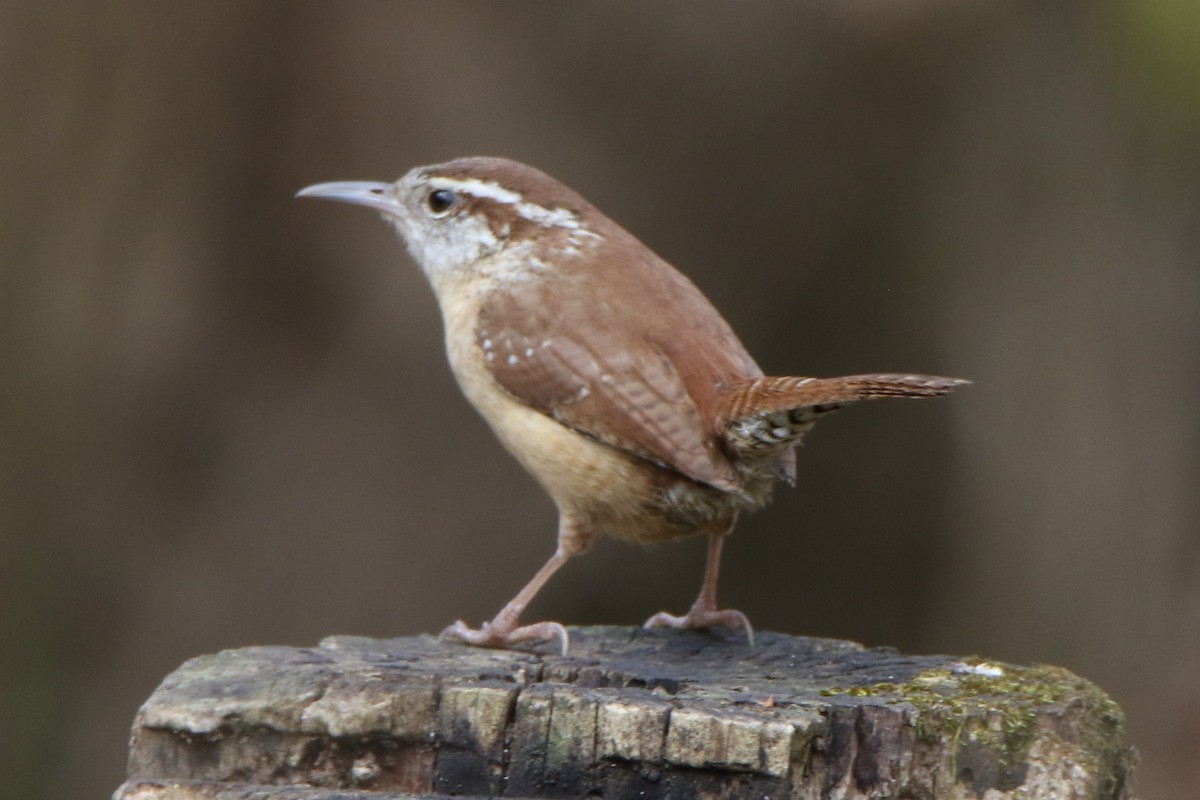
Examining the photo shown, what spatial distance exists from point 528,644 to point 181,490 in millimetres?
3431

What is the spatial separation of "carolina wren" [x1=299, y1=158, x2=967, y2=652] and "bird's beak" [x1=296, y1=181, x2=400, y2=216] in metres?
0.30

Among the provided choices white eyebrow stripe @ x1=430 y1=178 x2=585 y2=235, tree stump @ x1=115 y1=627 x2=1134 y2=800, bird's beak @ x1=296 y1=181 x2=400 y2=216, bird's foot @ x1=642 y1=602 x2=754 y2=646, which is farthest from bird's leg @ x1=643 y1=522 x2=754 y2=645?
bird's beak @ x1=296 y1=181 x2=400 y2=216

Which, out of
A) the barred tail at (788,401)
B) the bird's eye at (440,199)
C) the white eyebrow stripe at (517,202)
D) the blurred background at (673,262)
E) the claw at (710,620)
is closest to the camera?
the barred tail at (788,401)

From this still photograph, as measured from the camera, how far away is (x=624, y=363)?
4.03 metres

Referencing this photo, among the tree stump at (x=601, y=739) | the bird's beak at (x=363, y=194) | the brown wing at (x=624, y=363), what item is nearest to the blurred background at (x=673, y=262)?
the bird's beak at (x=363, y=194)

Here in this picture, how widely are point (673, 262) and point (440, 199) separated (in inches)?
71.9

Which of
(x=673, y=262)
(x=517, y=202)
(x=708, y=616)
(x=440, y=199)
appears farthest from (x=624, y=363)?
(x=673, y=262)

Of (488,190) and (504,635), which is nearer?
(504,635)

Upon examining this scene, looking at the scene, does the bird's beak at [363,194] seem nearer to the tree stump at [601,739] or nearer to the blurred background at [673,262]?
the blurred background at [673,262]

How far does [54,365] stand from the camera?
688 centimetres

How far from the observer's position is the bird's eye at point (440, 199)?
4.76 m

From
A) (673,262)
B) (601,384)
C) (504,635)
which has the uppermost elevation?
(673,262)

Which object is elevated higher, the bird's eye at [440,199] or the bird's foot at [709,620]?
the bird's eye at [440,199]

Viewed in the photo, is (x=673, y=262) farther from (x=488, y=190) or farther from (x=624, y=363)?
(x=624, y=363)
